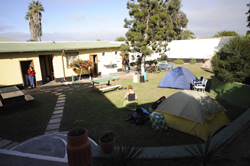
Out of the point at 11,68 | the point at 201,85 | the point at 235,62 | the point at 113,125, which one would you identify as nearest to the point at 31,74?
the point at 11,68

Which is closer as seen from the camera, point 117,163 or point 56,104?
point 117,163

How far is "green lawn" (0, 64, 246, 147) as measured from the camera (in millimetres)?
4750

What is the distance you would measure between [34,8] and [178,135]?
93.2ft

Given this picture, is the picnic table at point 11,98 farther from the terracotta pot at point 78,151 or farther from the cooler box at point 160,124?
the cooler box at point 160,124

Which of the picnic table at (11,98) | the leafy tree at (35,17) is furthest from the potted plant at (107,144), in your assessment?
the leafy tree at (35,17)

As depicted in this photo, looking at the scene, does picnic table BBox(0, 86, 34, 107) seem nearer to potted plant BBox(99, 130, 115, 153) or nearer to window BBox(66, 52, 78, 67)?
potted plant BBox(99, 130, 115, 153)

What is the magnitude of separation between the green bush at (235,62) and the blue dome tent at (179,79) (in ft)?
6.87

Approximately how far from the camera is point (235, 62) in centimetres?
738

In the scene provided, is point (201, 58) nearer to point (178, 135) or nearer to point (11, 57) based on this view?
point (178, 135)

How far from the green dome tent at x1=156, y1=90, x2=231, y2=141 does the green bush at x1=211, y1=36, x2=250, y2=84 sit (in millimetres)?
3152

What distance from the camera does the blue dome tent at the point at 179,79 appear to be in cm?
1010

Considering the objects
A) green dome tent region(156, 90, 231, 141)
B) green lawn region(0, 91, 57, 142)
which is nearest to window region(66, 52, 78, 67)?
green lawn region(0, 91, 57, 142)

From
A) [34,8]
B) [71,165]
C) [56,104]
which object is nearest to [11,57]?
[56,104]

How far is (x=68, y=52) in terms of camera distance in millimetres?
14195
